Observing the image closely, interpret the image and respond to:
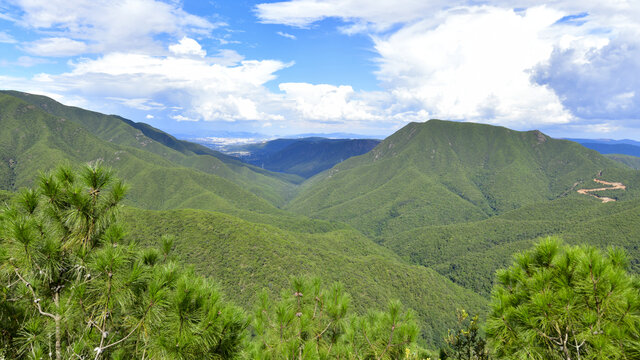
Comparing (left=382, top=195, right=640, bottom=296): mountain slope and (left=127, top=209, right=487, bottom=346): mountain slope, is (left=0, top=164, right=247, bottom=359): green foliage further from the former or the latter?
(left=382, top=195, right=640, bottom=296): mountain slope

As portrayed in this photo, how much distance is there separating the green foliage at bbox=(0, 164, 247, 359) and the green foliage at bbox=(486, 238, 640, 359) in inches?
243

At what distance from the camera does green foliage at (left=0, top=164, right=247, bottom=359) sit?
4.88 meters

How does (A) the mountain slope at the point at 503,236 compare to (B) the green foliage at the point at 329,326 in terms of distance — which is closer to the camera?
(B) the green foliage at the point at 329,326

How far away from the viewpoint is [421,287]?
107 metres

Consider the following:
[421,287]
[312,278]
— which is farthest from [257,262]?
[312,278]

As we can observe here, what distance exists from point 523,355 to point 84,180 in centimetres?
990

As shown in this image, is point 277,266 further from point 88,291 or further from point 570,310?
point 570,310

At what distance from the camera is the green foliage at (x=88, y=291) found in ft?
16.0

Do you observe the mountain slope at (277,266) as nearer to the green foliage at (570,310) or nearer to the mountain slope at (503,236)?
the mountain slope at (503,236)

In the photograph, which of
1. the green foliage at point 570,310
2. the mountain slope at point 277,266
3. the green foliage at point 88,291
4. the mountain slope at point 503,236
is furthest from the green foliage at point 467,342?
the mountain slope at point 503,236

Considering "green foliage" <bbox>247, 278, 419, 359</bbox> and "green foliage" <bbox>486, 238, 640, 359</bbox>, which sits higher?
"green foliage" <bbox>486, 238, 640, 359</bbox>

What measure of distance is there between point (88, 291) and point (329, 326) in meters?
6.07

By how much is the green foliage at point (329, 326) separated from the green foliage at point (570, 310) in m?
2.32

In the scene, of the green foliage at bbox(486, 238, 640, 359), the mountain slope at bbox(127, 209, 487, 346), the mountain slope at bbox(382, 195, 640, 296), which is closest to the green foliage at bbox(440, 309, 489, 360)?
the green foliage at bbox(486, 238, 640, 359)
